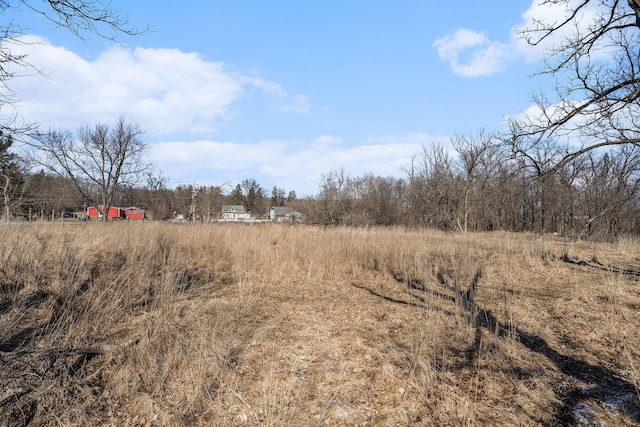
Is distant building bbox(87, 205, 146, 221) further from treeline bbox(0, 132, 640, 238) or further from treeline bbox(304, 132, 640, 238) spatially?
treeline bbox(304, 132, 640, 238)

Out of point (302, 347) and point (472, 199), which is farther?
point (472, 199)

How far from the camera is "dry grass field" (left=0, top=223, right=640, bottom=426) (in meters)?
2.72

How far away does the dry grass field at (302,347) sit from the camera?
8.92ft

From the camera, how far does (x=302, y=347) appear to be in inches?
153

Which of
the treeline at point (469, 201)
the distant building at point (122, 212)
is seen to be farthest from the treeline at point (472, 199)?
the distant building at point (122, 212)

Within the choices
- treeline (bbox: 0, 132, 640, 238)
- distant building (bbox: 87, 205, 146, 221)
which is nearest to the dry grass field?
treeline (bbox: 0, 132, 640, 238)

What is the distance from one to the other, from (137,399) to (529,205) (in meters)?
30.9

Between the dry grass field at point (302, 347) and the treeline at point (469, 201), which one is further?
the treeline at point (469, 201)

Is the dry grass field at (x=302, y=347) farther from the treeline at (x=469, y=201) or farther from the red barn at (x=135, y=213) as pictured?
the red barn at (x=135, y=213)

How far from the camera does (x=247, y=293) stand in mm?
5875

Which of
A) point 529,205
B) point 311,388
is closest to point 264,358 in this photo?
point 311,388

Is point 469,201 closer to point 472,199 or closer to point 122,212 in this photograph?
point 472,199

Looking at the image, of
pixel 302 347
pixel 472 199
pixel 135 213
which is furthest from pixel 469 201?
pixel 135 213

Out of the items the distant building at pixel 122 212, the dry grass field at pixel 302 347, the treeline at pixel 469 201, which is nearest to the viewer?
the dry grass field at pixel 302 347
